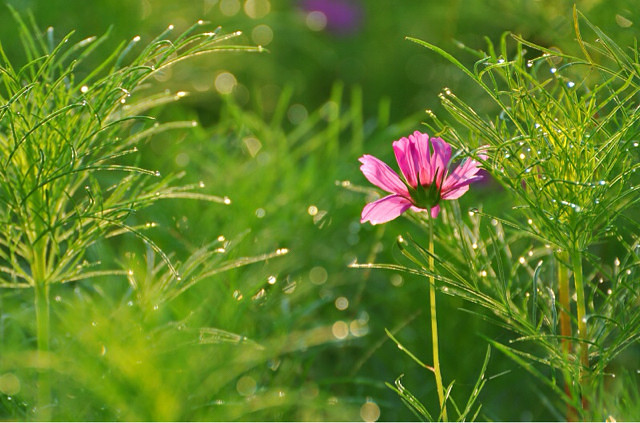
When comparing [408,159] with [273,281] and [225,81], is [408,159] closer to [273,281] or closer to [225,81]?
[273,281]

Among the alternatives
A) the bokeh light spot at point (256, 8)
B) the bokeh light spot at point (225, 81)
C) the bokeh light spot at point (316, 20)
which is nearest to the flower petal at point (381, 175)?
the bokeh light spot at point (225, 81)

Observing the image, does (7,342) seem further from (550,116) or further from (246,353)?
(550,116)

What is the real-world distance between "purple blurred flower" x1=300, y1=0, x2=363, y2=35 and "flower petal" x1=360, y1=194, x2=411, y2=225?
0.93 meters

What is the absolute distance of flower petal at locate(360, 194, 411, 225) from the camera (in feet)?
1.12

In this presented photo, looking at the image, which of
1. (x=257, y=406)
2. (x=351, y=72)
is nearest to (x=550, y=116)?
(x=257, y=406)

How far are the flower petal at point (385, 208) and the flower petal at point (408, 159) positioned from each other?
1 cm

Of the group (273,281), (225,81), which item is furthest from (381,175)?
(225,81)

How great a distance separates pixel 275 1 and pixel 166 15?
0.25m

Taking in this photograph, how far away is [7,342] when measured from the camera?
1.63ft

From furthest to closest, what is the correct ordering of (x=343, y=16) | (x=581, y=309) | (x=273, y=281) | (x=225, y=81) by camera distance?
(x=343, y=16)
(x=225, y=81)
(x=273, y=281)
(x=581, y=309)

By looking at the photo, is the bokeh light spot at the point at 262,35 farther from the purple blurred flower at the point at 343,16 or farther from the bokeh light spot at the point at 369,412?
the bokeh light spot at the point at 369,412

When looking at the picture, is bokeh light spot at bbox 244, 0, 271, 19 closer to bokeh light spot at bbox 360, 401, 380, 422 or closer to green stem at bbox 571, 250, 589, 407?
bokeh light spot at bbox 360, 401, 380, 422

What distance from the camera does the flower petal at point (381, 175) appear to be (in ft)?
1.10

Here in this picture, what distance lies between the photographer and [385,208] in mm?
348
